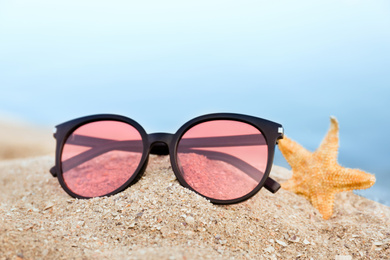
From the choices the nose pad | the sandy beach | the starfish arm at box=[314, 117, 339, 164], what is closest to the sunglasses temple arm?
the sandy beach

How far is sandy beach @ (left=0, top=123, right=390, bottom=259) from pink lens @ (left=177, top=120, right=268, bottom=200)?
138 millimetres

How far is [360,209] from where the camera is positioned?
2.68m

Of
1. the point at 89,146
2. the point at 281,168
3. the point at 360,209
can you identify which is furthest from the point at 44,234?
the point at 281,168

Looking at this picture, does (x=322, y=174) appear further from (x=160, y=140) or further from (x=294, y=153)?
(x=160, y=140)

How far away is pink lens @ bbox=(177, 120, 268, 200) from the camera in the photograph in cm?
233

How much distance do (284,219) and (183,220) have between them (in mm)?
753

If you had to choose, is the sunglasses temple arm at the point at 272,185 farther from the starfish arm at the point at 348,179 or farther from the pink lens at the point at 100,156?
the pink lens at the point at 100,156

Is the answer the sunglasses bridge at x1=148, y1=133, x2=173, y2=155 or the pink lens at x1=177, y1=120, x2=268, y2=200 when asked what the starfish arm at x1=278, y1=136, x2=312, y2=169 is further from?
the sunglasses bridge at x1=148, y1=133, x2=173, y2=155

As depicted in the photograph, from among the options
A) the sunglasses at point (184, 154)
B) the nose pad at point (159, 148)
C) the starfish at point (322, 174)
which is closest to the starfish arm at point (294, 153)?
the starfish at point (322, 174)

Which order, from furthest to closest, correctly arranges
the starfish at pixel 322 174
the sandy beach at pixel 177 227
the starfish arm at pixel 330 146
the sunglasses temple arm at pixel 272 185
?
the starfish arm at pixel 330 146 → the starfish at pixel 322 174 → the sunglasses temple arm at pixel 272 185 → the sandy beach at pixel 177 227

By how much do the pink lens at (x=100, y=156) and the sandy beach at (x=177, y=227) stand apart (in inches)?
5.8

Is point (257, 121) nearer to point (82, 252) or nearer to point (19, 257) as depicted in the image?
point (82, 252)

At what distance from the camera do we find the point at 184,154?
2.43 metres

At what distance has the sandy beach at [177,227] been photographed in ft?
5.25
